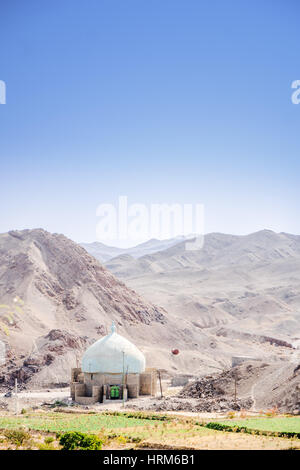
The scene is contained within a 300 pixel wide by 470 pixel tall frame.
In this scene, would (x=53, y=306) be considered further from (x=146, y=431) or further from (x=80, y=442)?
(x=80, y=442)

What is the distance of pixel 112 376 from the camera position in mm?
49000

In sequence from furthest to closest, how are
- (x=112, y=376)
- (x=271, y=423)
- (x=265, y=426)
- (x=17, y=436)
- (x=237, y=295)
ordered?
(x=237, y=295)
(x=112, y=376)
(x=271, y=423)
(x=265, y=426)
(x=17, y=436)

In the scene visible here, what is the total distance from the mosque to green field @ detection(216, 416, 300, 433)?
623 inches

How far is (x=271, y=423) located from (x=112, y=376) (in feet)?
66.3

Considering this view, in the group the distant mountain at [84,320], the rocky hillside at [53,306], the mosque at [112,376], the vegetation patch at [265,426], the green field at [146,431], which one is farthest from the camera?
the distant mountain at [84,320]

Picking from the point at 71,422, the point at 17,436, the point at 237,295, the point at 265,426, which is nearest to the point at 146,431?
the point at 265,426

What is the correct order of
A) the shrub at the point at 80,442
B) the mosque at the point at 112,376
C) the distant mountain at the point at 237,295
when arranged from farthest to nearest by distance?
the distant mountain at the point at 237,295 → the mosque at the point at 112,376 → the shrub at the point at 80,442

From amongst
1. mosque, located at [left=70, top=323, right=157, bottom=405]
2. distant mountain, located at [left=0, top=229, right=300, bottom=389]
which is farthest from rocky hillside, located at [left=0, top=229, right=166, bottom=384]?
mosque, located at [left=70, top=323, right=157, bottom=405]

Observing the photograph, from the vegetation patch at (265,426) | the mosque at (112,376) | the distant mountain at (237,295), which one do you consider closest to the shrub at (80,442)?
the vegetation patch at (265,426)

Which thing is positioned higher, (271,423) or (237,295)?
(271,423)

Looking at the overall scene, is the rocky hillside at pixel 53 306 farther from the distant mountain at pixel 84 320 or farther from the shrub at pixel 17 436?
the shrub at pixel 17 436

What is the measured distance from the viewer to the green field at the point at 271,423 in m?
28.8

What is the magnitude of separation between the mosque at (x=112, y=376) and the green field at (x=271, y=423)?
623 inches
